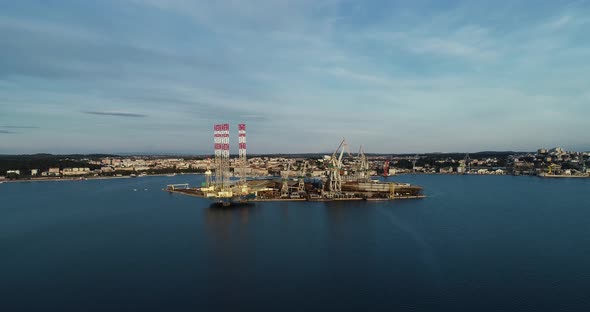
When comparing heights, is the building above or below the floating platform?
above

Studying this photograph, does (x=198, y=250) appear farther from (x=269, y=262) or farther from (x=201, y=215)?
(x=201, y=215)

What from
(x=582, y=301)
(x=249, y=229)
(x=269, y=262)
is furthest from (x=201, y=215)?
(x=582, y=301)

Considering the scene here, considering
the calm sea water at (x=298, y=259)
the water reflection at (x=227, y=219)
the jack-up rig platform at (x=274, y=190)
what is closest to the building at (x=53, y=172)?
the jack-up rig platform at (x=274, y=190)

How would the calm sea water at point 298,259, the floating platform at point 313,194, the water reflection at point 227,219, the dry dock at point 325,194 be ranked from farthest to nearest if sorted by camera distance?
the dry dock at point 325,194, the floating platform at point 313,194, the water reflection at point 227,219, the calm sea water at point 298,259

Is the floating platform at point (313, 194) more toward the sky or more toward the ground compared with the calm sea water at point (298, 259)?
more toward the sky

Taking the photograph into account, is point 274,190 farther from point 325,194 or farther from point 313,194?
point 325,194

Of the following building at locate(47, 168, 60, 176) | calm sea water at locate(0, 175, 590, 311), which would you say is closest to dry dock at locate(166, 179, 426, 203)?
calm sea water at locate(0, 175, 590, 311)

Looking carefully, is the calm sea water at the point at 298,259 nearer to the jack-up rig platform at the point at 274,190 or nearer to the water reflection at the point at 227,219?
the water reflection at the point at 227,219

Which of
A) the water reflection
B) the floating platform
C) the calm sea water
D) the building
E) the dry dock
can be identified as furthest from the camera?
the building

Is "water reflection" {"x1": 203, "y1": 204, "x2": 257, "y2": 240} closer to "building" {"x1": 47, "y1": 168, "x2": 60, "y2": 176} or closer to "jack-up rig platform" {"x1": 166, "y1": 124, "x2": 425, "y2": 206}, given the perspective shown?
"jack-up rig platform" {"x1": 166, "y1": 124, "x2": 425, "y2": 206}
